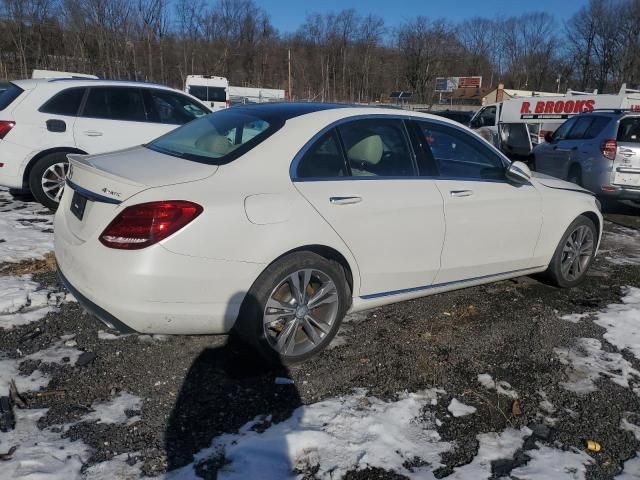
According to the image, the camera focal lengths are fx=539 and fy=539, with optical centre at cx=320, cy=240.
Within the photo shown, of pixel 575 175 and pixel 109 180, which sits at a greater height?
pixel 109 180

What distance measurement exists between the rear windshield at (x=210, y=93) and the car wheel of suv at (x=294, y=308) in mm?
25930

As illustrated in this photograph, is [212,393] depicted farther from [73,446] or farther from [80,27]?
[80,27]

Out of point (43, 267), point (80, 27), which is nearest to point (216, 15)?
point (80, 27)

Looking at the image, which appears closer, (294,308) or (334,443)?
(334,443)

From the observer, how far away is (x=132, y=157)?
3436 millimetres

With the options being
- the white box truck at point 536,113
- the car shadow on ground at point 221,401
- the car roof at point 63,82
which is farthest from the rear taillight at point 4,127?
the white box truck at point 536,113

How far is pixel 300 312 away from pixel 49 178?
4.76 m

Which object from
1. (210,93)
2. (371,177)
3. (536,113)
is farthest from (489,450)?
(210,93)

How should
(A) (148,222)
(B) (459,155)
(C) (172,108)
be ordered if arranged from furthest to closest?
1. (C) (172,108)
2. (B) (459,155)
3. (A) (148,222)

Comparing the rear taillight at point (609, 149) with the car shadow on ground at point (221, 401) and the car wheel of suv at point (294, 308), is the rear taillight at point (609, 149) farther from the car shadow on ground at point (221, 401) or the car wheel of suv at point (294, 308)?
the car shadow on ground at point (221, 401)

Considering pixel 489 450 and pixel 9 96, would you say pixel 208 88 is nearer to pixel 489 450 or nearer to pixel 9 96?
pixel 9 96

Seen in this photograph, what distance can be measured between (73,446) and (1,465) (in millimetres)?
287

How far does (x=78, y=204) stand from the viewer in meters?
3.16

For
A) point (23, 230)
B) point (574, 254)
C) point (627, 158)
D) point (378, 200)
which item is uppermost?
point (627, 158)
